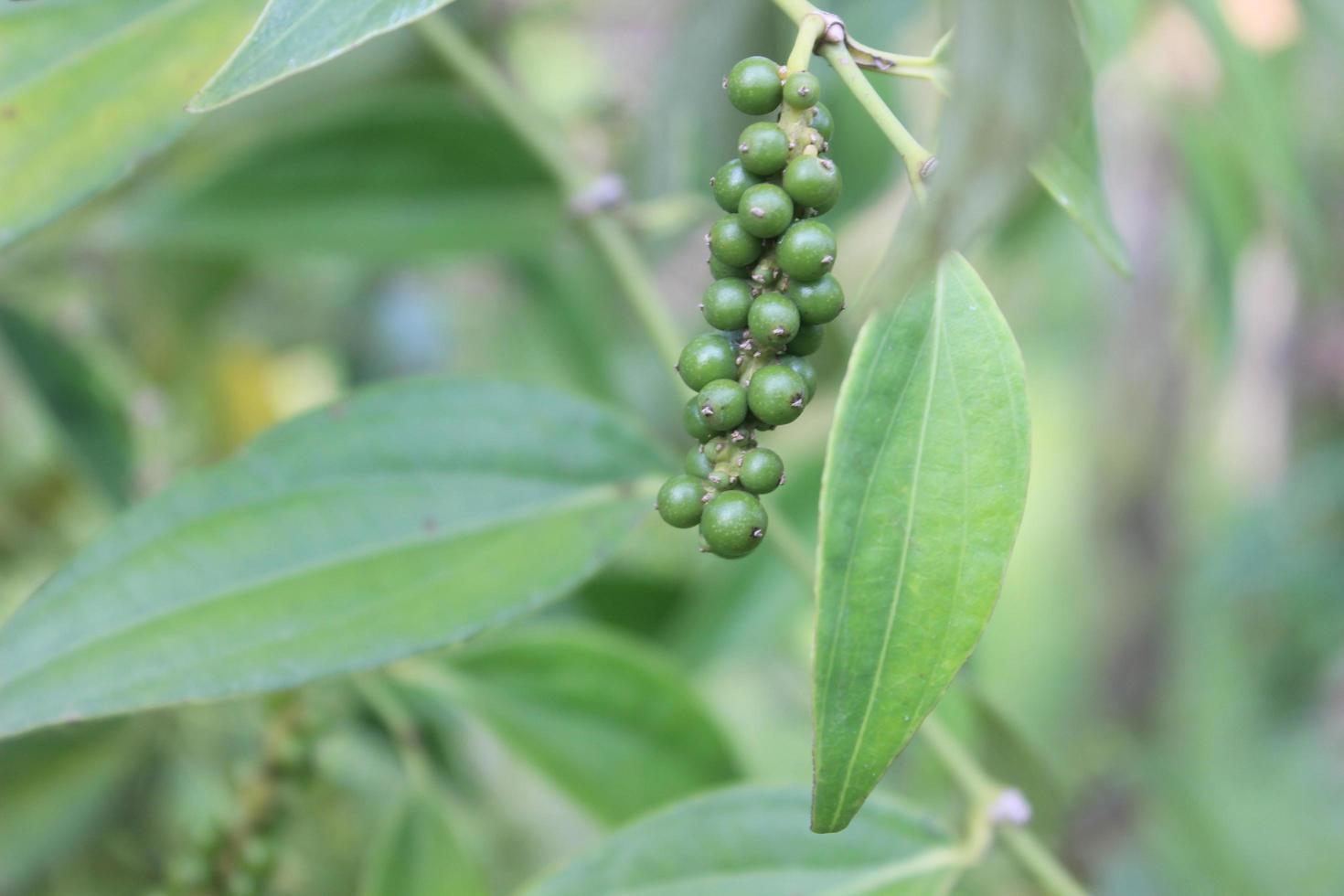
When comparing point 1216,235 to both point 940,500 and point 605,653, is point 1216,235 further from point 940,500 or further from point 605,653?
point 940,500

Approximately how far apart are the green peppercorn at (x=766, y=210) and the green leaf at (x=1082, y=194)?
0.28 ft

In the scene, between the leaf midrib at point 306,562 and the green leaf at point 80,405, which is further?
the green leaf at point 80,405

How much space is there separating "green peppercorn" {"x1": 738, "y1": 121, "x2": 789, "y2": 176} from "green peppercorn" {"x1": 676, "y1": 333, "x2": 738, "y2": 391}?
2.3 inches

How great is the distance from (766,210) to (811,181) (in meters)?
0.02

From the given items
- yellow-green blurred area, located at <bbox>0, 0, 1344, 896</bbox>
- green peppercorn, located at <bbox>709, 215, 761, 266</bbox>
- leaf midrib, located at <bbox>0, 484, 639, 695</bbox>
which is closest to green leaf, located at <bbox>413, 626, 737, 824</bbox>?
yellow-green blurred area, located at <bbox>0, 0, 1344, 896</bbox>

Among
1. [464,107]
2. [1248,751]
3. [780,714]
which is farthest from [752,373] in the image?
[1248,751]

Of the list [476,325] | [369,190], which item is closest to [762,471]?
[369,190]

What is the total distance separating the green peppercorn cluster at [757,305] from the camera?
0.40 metres

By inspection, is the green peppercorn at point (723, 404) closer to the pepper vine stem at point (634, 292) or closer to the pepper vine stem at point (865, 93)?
the pepper vine stem at point (865, 93)

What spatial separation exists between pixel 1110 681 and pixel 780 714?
1.53 meters

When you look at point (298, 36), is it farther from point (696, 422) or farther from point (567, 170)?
point (567, 170)

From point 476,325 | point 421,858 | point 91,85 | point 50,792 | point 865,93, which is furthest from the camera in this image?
point 476,325

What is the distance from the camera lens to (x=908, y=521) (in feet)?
1.33

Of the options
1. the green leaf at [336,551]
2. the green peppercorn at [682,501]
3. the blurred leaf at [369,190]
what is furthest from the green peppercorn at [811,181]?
the blurred leaf at [369,190]
